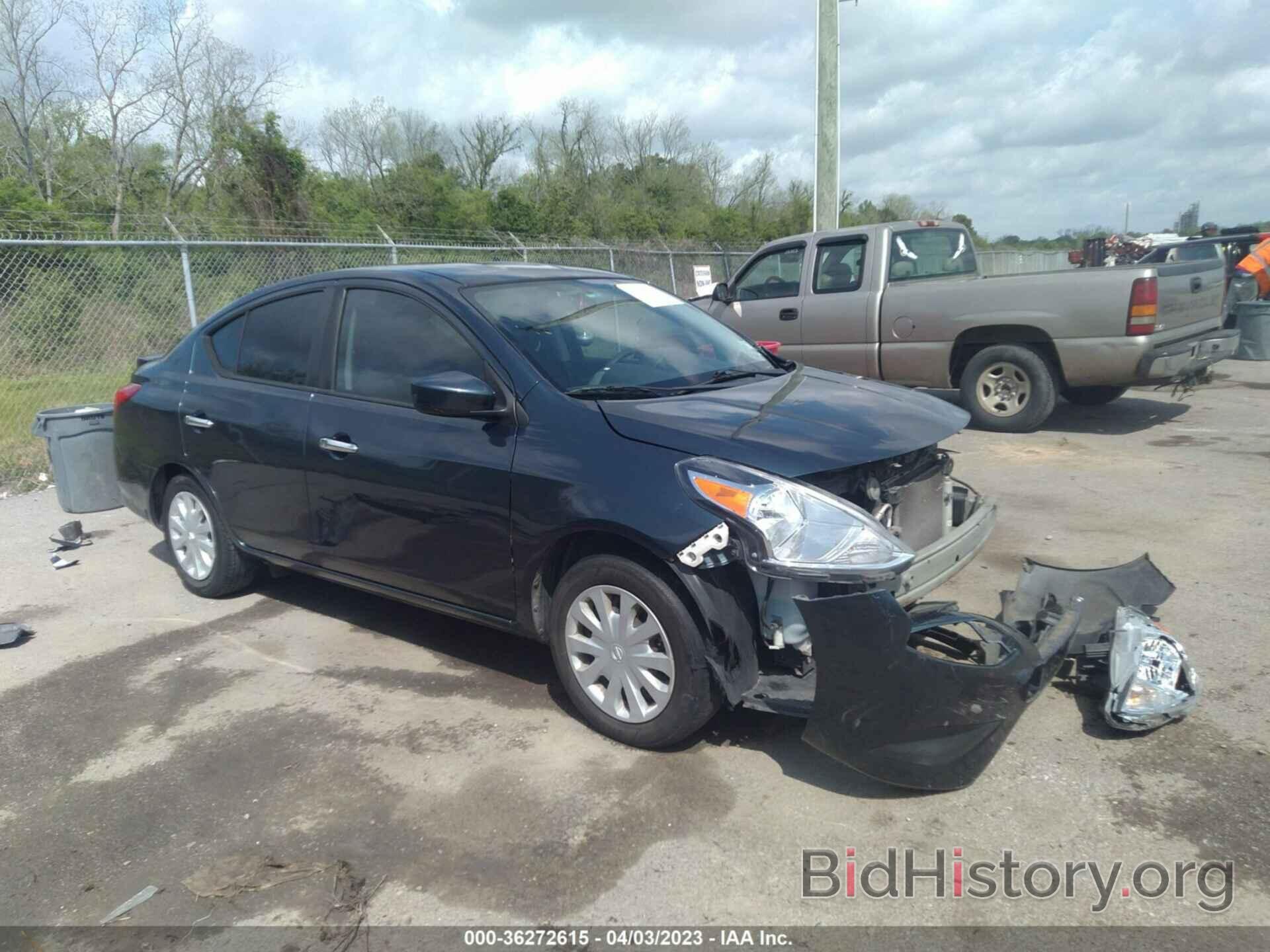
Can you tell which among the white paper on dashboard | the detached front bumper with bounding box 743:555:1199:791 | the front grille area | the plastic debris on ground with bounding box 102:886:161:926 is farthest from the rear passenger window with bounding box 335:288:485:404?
the plastic debris on ground with bounding box 102:886:161:926

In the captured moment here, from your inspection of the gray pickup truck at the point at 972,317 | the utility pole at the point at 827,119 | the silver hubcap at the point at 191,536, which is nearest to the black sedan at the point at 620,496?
the silver hubcap at the point at 191,536

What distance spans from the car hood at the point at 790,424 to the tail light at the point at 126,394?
3.41 metres

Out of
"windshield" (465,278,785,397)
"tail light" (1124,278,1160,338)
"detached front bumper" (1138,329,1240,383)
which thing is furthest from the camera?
"detached front bumper" (1138,329,1240,383)

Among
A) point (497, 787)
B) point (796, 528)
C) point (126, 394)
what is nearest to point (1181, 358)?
point (796, 528)

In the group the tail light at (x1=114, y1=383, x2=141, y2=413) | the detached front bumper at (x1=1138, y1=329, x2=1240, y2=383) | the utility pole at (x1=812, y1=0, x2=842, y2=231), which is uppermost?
the utility pole at (x1=812, y1=0, x2=842, y2=231)

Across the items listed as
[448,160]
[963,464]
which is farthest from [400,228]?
[963,464]

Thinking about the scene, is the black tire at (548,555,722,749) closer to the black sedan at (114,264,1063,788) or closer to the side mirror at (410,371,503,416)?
the black sedan at (114,264,1063,788)

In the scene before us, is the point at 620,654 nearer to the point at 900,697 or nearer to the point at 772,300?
the point at 900,697

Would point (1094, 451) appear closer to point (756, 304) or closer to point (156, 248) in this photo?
point (756, 304)

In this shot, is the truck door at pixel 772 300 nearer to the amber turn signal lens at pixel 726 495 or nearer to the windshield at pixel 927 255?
the windshield at pixel 927 255

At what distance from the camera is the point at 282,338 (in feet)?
16.0

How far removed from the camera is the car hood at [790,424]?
11.1ft

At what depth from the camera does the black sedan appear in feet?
10.3

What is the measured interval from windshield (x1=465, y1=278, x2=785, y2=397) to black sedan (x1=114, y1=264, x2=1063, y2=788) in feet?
0.05
